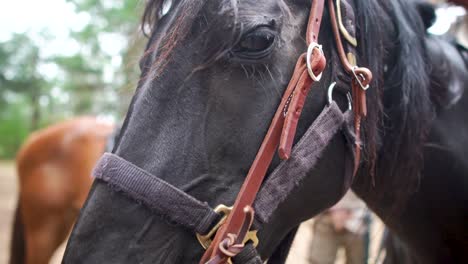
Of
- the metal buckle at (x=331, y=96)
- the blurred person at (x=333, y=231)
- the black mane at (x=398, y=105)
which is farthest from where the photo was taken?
the blurred person at (x=333, y=231)

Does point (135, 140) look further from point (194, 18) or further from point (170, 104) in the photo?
point (194, 18)

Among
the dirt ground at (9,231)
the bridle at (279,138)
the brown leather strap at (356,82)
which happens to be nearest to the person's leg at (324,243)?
the dirt ground at (9,231)

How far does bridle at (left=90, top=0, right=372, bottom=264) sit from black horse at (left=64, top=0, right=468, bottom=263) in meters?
0.03

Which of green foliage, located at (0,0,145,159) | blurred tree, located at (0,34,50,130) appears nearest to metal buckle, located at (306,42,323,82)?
green foliage, located at (0,0,145,159)

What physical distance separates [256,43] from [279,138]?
10.2 inches

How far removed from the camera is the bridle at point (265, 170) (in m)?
1.27

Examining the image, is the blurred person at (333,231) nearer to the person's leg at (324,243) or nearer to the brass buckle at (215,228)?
the person's leg at (324,243)

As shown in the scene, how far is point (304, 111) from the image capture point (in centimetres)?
142

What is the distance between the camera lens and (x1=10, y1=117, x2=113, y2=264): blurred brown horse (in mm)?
5637

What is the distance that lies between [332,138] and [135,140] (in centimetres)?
56

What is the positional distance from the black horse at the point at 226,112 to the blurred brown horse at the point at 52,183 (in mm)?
4391

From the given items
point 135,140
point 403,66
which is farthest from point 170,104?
point 403,66

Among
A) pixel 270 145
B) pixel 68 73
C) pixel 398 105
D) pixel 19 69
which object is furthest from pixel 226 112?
pixel 68 73

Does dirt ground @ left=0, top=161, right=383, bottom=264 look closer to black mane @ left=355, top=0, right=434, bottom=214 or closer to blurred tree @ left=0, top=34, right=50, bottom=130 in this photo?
black mane @ left=355, top=0, right=434, bottom=214
